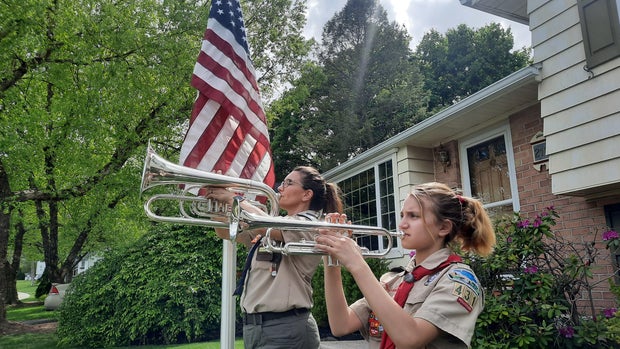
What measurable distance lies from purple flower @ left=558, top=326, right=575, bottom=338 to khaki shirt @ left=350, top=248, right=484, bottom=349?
293 cm

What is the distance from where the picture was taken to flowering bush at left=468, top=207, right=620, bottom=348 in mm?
3482

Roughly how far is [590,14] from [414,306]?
4.27 metres

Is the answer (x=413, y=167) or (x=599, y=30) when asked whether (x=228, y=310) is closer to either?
(x=599, y=30)

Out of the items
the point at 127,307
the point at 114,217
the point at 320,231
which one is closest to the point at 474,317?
the point at 320,231

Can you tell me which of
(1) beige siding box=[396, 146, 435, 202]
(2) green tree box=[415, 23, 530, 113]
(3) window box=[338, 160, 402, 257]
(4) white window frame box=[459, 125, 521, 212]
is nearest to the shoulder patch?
(4) white window frame box=[459, 125, 521, 212]

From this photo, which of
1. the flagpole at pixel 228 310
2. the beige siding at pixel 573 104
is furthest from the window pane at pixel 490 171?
the flagpole at pixel 228 310

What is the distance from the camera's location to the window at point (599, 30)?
3.88m

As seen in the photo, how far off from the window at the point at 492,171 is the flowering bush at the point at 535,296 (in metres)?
1.40

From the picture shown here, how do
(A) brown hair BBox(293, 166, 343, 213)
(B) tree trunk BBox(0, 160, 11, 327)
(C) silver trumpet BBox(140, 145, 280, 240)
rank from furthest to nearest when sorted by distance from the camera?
(B) tree trunk BBox(0, 160, 11, 327), (A) brown hair BBox(293, 166, 343, 213), (C) silver trumpet BBox(140, 145, 280, 240)

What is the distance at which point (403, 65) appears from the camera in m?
23.0

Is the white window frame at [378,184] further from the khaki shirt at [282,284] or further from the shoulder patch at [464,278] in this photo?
the shoulder patch at [464,278]

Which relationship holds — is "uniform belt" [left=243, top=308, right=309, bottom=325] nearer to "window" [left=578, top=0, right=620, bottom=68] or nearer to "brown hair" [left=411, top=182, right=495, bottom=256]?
"brown hair" [left=411, top=182, right=495, bottom=256]

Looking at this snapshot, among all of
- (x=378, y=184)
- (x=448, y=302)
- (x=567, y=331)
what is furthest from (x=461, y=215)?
(x=378, y=184)

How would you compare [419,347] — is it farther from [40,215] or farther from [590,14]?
[40,215]
